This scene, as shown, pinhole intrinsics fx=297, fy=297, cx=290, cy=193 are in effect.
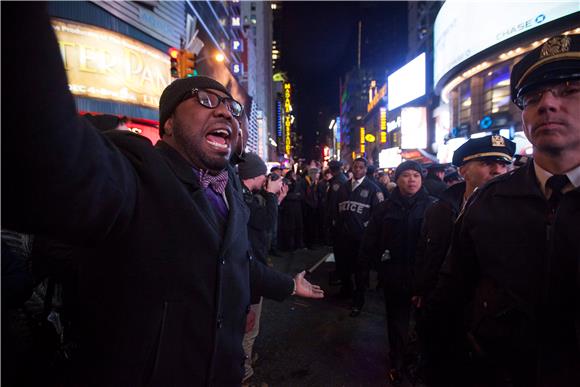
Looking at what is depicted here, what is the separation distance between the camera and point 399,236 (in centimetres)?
400

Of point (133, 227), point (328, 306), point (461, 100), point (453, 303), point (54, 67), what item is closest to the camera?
point (54, 67)

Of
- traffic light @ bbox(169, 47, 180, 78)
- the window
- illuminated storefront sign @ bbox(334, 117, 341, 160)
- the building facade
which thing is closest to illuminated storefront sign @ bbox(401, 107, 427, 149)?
the building facade

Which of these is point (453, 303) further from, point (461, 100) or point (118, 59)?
point (461, 100)

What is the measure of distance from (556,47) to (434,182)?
480 cm

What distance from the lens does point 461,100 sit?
29.0 m

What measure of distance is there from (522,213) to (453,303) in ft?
2.73

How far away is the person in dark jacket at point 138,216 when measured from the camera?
70 cm

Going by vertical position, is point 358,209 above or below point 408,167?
below

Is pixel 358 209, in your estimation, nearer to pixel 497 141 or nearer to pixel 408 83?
pixel 497 141

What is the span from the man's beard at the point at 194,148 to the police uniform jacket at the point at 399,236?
3.10 m

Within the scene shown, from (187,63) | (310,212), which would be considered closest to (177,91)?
(187,63)

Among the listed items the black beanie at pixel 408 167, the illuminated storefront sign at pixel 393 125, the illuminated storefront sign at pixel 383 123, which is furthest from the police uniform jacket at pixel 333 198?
the illuminated storefront sign at pixel 383 123

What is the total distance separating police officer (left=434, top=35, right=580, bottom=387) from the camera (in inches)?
59.7

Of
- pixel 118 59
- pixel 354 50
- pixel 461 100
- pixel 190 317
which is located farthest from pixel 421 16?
pixel 354 50
